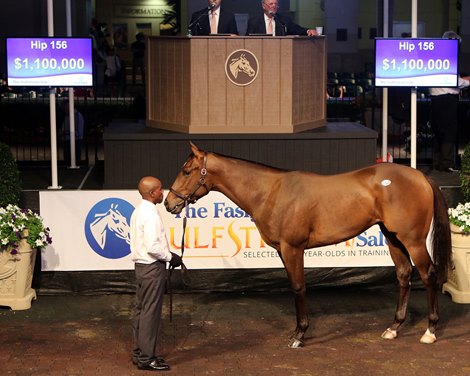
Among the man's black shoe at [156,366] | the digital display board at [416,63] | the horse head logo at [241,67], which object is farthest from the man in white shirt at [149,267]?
the digital display board at [416,63]

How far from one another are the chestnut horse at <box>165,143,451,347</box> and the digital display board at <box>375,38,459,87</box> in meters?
2.75

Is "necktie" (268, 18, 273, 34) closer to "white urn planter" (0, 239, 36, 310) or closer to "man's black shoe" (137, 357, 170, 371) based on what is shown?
"white urn planter" (0, 239, 36, 310)

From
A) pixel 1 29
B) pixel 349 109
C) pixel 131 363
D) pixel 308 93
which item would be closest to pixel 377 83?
pixel 308 93

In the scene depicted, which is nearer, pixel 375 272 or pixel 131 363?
pixel 131 363

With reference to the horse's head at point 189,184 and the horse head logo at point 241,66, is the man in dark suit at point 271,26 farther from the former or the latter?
the horse's head at point 189,184

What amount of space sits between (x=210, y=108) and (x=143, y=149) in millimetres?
942

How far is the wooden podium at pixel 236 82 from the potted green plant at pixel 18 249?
8.13 feet

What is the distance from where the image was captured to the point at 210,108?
14.4 metres

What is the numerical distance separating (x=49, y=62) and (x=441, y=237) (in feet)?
16.8

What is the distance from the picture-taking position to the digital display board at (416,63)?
14.1m

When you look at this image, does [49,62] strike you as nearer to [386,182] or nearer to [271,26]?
[271,26]

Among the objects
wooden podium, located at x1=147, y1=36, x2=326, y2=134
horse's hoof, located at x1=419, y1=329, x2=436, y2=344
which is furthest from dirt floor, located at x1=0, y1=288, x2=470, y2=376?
wooden podium, located at x1=147, y1=36, x2=326, y2=134

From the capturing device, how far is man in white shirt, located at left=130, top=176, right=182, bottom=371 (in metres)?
10.4

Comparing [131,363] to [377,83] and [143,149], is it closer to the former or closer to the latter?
[143,149]
